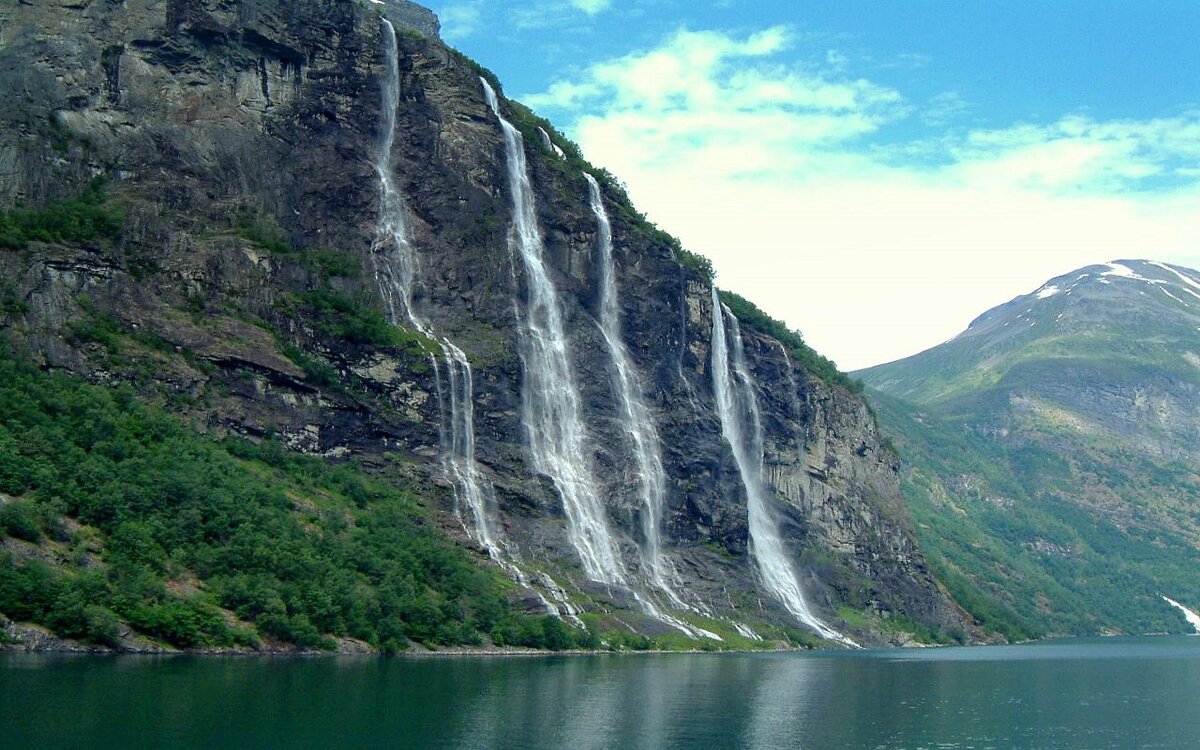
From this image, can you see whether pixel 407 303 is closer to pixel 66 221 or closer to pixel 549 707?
pixel 66 221

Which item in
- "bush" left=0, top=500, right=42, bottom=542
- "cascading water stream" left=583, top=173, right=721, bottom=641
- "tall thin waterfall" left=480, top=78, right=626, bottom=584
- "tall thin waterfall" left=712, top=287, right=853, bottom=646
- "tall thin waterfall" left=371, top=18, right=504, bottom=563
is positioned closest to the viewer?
"bush" left=0, top=500, right=42, bottom=542

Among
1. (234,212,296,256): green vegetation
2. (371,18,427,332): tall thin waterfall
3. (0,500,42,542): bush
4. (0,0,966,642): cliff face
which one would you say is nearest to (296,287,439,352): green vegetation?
(0,0,966,642): cliff face

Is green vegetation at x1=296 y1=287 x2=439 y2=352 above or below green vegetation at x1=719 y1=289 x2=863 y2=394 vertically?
below

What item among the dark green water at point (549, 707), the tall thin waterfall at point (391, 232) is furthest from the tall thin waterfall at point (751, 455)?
→ the dark green water at point (549, 707)

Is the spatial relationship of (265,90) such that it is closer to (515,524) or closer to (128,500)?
(515,524)

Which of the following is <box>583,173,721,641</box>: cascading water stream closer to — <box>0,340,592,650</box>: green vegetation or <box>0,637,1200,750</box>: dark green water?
<box>0,340,592,650</box>: green vegetation
